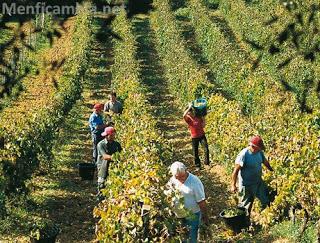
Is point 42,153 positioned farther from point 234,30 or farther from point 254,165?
point 234,30

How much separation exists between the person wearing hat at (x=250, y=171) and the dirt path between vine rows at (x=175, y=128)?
692mm

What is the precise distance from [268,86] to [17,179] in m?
12.1

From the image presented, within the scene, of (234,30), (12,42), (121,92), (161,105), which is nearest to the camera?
(12,42)

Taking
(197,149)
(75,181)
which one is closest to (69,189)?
(75,181)

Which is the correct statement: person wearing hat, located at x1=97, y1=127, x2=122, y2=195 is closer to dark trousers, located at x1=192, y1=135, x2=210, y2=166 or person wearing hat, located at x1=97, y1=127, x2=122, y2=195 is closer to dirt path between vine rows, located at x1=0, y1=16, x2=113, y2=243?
dirt path between vine rows, located at x1=0, y1=16, x2=113, y2=243

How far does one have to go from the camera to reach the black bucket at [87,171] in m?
14.4

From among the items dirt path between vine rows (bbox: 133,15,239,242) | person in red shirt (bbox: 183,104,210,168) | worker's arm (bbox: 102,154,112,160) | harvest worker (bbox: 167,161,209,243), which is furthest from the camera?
person in red shirt (bbox: 183,104,210,168)

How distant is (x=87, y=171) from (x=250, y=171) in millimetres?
5246

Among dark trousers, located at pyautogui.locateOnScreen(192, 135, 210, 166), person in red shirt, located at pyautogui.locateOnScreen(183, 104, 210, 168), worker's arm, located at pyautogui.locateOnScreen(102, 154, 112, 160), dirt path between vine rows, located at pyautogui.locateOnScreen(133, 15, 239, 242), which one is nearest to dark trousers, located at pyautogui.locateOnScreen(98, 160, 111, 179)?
worker's arm, located at pyautogui.locateOnScreen(102, 154, 112, 160)

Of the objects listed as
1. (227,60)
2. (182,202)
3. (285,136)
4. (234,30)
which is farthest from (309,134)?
(234,30)

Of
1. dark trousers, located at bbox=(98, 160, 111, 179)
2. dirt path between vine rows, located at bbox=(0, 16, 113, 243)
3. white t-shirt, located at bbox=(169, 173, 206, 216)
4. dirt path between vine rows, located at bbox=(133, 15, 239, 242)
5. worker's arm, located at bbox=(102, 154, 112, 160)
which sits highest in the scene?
white t-shirt, located at bbox=(169, 173, 206, 216)

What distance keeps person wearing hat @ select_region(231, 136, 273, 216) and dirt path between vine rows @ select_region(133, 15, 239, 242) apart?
0.69 m

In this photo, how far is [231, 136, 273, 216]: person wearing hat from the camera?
1018 cm

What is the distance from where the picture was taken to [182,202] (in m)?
7.80
